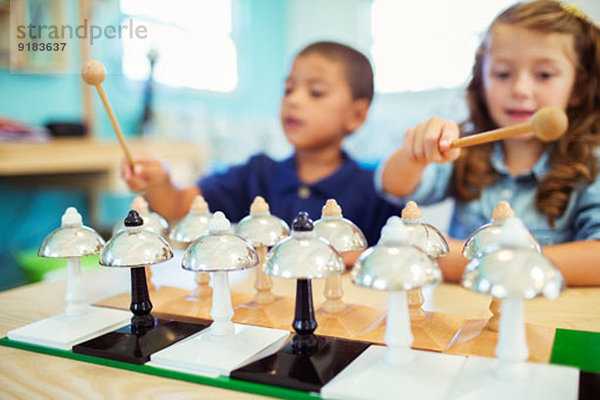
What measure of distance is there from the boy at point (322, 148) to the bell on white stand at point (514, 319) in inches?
31.5

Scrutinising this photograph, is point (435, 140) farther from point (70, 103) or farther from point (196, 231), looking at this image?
point (70, 103)

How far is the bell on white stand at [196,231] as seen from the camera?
624mm

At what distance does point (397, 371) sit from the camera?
40 cm

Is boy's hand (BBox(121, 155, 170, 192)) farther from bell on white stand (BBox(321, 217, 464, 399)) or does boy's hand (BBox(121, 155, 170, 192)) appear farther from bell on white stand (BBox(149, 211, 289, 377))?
bell on white stand (BBox(321, 217, 464, 399))

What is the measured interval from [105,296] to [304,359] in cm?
37

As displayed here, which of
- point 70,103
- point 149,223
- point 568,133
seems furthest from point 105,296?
point 70,103

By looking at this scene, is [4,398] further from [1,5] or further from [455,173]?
[1,5]

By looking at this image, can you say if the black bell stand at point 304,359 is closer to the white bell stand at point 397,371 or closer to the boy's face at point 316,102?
the white bell stand at point 397,371

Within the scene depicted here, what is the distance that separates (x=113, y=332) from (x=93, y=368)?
0.07 meters

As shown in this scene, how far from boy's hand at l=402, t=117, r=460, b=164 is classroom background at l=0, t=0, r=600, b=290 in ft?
3.32

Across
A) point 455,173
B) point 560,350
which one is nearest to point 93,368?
point 560,350

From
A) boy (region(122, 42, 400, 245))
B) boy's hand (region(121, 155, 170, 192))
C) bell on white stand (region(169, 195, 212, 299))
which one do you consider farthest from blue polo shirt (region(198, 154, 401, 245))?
bell on white stand (region(169, 195, 212, 299))

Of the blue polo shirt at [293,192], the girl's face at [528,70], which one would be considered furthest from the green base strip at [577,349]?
the blue polo shirt at [293,192]

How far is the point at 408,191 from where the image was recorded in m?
1.08
